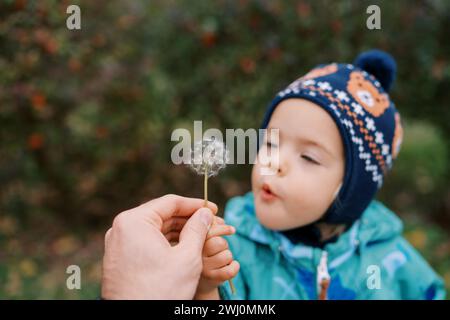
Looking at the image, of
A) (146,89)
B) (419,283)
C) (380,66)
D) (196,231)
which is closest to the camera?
(196,231)

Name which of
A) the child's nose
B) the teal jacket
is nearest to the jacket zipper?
the teal jacket

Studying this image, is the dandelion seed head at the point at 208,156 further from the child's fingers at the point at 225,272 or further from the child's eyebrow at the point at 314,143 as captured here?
the child's eyebrow at the point at 314,143

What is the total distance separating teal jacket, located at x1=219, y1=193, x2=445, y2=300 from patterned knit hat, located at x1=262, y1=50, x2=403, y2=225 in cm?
16

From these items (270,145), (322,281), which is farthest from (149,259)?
(322,281)

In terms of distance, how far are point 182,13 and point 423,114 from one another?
2.05 m

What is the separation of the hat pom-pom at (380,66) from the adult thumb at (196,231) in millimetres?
1353

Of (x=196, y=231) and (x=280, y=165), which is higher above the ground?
(x=280, y=165)

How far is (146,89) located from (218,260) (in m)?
2.17

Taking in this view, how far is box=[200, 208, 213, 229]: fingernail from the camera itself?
5.15 ft

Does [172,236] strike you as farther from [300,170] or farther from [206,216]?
[300,170]

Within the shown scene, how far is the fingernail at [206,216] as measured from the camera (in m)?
1.57

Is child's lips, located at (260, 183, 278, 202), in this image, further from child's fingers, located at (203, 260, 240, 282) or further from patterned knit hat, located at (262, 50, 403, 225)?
child's fingers, located at (203, 260, 240, 282)

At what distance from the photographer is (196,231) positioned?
1526mm
